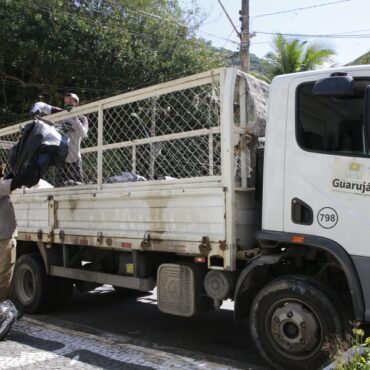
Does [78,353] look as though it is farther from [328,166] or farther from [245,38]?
[245,38]

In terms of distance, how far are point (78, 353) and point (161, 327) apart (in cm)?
134

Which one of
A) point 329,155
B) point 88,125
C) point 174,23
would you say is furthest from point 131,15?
point 329,155

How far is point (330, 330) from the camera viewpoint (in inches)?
153

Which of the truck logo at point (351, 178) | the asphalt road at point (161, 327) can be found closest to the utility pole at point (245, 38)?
→ the asphalt road at point (161, 327)

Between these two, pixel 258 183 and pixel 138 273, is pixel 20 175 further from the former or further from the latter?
pixel 258 183

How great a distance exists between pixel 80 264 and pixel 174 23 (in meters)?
12.1

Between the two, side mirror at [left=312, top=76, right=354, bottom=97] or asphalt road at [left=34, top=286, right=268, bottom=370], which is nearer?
side mirror at [left=312, top=76, right=354, bottom=97]

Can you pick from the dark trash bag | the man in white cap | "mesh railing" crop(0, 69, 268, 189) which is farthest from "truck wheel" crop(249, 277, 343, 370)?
the man in white cap

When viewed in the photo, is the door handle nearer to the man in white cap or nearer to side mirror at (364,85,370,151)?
side mirror at (364,85,370,151)

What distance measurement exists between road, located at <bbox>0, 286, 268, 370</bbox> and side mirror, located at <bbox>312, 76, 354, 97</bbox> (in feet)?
7.71

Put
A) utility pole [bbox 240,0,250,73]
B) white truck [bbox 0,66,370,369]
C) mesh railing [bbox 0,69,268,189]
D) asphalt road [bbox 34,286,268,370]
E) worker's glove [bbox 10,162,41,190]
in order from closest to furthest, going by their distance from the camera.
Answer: white truck [bbox 0,66,370,369], mesh railing [bbox 0,69,268,189], asphalt road [bbox 34,286,268,370], worker's glove [bbox 10,162,41,190], utility pole [bbox 240,0,250,73]

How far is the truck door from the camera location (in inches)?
153

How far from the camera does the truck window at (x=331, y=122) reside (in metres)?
3.96

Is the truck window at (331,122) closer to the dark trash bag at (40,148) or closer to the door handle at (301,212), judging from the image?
the door handle at (301,212)
